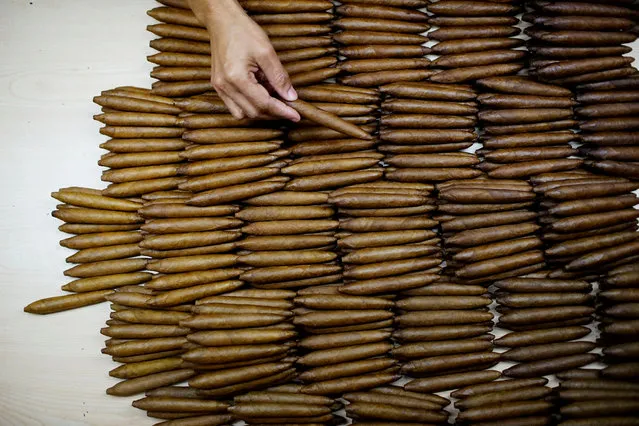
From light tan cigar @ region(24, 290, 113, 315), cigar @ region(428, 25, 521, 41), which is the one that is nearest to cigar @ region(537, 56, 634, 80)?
cigar @ region(428, 25, 521, 41)

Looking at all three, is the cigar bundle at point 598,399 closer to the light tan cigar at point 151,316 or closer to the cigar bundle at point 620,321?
the cigar bundle at point 620,321

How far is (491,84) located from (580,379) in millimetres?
1422

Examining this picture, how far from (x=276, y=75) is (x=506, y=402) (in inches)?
68.7

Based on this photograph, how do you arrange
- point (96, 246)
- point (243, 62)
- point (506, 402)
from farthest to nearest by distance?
point (96, 246), point (506, 402), point (243, 62)

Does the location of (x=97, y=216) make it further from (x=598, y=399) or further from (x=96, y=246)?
(x=598, y=399)

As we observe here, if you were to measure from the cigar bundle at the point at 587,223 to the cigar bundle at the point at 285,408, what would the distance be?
1.22m

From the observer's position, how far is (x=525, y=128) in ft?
8.13

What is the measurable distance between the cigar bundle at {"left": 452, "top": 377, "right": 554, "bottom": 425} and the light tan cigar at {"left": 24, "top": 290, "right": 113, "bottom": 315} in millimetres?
1755

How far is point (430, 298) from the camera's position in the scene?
7.83 ft

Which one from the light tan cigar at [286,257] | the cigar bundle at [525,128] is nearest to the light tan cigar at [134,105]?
the light tan cigar at [286,257]

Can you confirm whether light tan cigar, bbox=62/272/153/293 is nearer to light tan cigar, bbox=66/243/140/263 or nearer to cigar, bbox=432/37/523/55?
light tan cigar, bbox=66/243/140/263

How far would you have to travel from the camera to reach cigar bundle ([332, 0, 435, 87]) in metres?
2.57

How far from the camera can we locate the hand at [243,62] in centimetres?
214

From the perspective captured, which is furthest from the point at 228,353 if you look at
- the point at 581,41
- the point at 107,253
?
the point at 581,41
